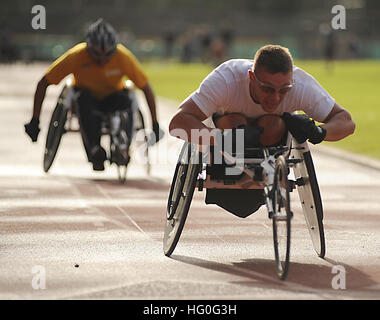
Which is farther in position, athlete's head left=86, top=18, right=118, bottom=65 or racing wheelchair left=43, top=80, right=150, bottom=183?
racing wheelchair left=43, top=80, right=150, bottom=183

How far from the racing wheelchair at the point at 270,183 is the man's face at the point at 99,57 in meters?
4.75

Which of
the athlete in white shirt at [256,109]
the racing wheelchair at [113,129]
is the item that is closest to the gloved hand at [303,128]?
the athlete in white shirt at [256,109]

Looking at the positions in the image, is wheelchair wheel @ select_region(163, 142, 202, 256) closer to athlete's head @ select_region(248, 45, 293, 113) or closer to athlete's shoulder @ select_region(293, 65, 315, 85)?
athlete's head @ select_region(248, 45, 293, 113)

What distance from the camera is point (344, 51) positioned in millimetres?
82312

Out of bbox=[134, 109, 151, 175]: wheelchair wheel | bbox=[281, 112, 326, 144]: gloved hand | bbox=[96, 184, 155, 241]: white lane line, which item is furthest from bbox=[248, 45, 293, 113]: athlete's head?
bbox=[134, 109, 151, 175]: wheelchair wheel

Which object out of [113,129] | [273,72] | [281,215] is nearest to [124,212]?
[113,129]

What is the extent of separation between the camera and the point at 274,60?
7.36m

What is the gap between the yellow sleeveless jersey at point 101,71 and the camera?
506 inches

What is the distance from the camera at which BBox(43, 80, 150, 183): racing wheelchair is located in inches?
508

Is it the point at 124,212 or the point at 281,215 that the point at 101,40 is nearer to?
the point at 124,212

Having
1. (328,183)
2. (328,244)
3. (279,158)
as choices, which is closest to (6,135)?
(328,183)

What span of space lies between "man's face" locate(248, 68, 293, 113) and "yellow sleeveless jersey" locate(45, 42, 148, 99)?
5362mm

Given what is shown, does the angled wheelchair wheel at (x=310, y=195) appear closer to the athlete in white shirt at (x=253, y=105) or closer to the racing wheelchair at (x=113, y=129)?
the athlete in white shirt at (x=253, y=105)

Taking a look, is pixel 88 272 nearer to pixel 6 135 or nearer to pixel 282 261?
pixel 282 261
